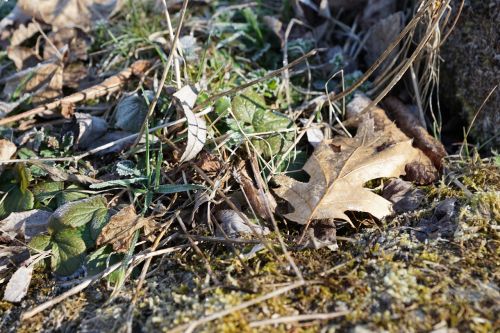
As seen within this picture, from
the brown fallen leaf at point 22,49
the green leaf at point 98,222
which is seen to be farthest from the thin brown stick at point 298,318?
the brown fallen leaf at point 22,49

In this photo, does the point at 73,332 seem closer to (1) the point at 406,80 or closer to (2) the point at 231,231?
(2) the point at 231,231

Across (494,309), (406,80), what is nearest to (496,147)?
(406,80)

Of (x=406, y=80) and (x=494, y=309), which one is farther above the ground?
(x=406, y=80)

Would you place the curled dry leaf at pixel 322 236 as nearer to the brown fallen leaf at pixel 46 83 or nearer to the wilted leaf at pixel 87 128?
the wilted leaf at pixel 87 128

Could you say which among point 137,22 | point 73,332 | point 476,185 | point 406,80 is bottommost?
point 73,332

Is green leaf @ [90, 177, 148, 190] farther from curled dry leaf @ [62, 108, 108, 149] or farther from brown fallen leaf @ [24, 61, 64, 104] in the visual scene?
brown fallen leaf @ [24, 61, 64, 104]

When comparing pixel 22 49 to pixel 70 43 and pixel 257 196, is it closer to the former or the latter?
pixel 70 43

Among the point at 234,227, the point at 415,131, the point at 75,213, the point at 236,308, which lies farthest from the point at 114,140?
the point at 415,131
